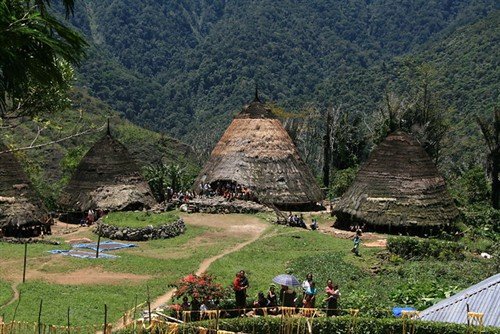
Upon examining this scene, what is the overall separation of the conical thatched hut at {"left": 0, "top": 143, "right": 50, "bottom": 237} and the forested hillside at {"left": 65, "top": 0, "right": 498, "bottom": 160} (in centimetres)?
5351

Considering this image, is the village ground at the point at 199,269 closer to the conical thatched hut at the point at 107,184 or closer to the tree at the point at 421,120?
the conical thatched hut at the point at 107,184

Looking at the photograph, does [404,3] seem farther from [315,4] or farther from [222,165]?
[222,165]

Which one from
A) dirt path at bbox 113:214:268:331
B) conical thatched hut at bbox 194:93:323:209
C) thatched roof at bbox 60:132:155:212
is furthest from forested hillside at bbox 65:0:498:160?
dirt path at bbox 113:214:268:331

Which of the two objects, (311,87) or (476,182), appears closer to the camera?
(476,182)

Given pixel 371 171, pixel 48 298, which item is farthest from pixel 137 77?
pixel 48 298

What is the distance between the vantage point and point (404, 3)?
564ft

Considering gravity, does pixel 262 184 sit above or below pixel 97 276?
above

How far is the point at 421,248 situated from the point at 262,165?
1758 centimetres

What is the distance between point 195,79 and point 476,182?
3917 inches

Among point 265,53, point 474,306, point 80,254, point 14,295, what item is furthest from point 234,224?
point 265,53

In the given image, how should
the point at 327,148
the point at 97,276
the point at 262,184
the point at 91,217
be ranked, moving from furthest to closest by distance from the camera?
the point at 327,148, the point at 262,184, the point at 91,217, the point at 97,276

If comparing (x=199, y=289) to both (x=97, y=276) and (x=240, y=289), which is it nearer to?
(x=240, y=289)

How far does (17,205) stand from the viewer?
30594 millimetres

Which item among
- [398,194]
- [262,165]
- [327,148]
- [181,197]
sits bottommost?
[181,197]
